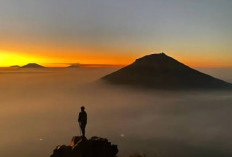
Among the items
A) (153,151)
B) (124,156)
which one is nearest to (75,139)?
(124,156)

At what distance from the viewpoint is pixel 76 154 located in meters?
38.2

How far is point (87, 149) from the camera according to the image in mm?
38500

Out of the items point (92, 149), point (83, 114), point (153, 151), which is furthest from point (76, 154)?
point (153, 151)

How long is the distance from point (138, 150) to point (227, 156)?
52.2m

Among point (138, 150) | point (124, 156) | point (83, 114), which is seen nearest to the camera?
point (83, 114)

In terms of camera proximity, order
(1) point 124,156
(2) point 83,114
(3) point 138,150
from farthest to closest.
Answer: (3) point 138,150 → (1) point 124,156 → (2) point 83,114

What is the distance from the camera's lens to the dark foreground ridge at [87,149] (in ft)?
126

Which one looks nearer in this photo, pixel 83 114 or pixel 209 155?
pixel 83 114

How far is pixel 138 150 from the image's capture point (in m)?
197

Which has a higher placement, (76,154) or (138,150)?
(76,154)

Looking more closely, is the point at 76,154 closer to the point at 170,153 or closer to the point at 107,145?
the point at 107,145

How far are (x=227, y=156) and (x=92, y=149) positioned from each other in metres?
166

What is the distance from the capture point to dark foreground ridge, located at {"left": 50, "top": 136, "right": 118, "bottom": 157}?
126 feet

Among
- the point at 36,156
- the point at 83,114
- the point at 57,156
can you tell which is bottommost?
the point at 36,156
